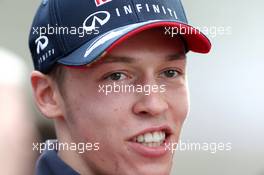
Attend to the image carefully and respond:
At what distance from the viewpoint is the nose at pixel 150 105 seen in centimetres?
77

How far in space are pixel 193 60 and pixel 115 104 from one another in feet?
2.52

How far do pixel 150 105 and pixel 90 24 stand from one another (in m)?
0.17

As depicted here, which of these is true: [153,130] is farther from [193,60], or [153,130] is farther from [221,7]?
[221,7]

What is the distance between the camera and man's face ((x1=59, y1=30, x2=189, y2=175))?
0.79 m

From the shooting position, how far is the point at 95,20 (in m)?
0.80

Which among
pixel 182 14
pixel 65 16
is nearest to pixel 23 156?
pixel 65 16

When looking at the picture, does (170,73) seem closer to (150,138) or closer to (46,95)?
(150,138)

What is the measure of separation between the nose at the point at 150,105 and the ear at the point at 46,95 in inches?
5.8

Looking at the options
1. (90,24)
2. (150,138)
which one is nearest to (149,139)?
(150,138)

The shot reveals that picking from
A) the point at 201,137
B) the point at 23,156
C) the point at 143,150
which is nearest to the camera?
the point at 143,150

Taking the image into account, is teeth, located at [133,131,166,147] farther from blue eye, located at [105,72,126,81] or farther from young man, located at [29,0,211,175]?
blue eye, located at [105,72,126,81]

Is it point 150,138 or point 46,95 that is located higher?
point 46,95

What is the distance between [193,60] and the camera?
60.1 inches

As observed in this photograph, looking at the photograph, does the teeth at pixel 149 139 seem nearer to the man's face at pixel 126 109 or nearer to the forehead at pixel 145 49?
the man's face at pixel 126 109
